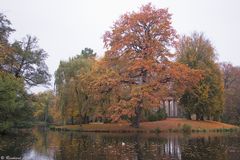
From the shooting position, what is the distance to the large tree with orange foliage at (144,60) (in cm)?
3950

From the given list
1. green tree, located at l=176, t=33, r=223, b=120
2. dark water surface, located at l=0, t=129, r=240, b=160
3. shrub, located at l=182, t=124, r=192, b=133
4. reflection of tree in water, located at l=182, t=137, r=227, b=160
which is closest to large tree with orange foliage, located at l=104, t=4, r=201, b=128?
shrub, located at l=182, t=124, r=192, b=133

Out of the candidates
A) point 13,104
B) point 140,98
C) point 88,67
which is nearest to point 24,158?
point 13,104

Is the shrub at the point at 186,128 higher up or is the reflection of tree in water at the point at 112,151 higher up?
the shrub at the point at 186,128

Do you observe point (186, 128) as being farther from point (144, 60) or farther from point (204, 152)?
point (204, 152)

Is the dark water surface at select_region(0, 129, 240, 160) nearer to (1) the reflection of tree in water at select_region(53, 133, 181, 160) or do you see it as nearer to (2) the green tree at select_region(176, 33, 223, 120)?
(1) the reflection of tree in water at select_region(53, 133, 181, 160)

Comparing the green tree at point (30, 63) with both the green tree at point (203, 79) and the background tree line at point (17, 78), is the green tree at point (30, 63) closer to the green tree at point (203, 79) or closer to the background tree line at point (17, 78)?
the background tree line at point (17, 78)

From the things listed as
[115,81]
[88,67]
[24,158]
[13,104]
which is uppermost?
[88,67]

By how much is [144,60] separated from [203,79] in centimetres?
1357

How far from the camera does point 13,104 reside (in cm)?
3092

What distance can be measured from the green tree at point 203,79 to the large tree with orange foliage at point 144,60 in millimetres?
8321

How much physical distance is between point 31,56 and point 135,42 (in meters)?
14.2

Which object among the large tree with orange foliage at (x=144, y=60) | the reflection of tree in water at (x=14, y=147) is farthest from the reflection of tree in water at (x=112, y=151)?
the large tree with orange foliage at (x=144, y=60)

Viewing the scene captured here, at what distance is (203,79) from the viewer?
4944 centimetres

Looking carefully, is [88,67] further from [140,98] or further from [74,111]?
[140,98]
